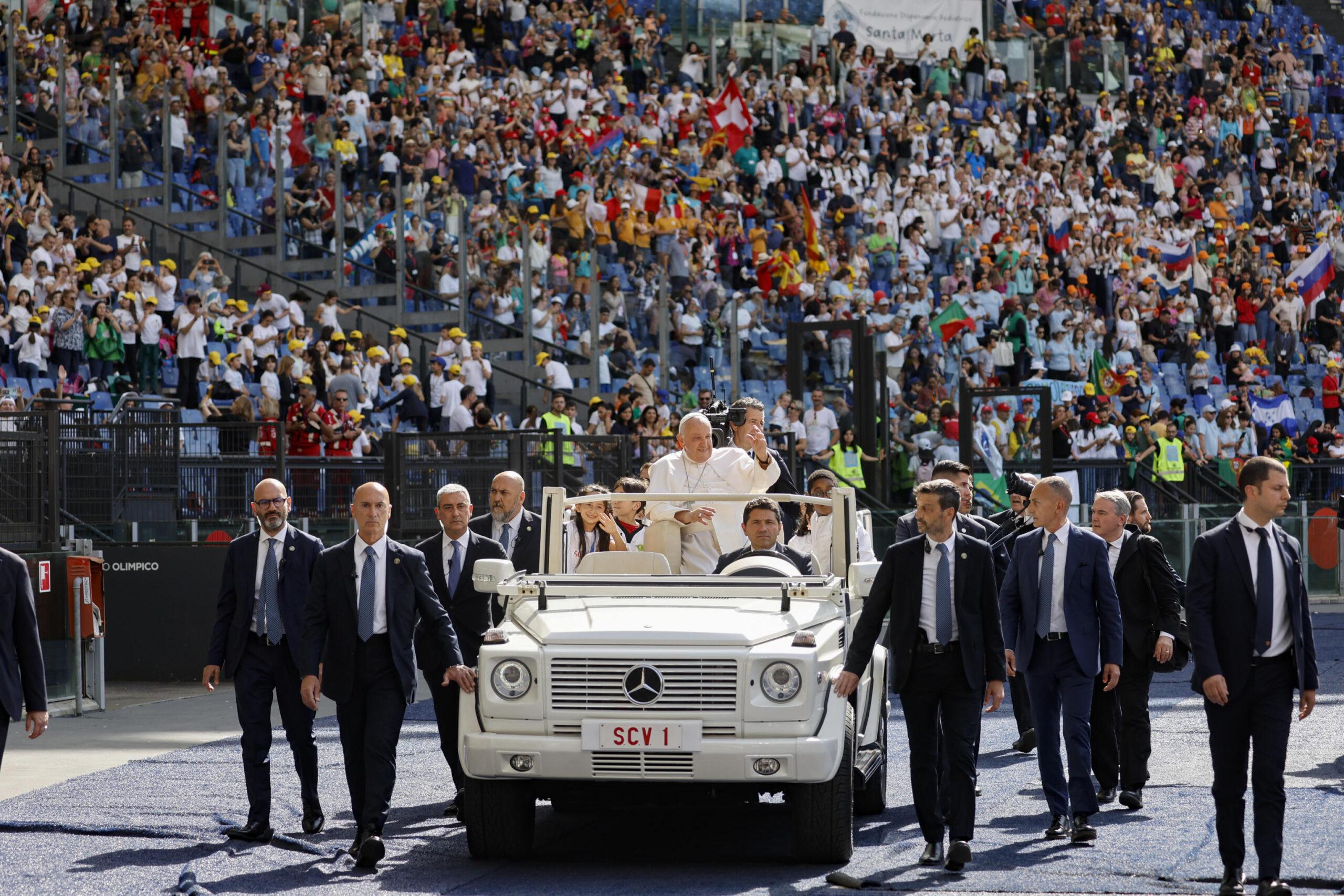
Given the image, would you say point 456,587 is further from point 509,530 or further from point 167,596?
point 167,596

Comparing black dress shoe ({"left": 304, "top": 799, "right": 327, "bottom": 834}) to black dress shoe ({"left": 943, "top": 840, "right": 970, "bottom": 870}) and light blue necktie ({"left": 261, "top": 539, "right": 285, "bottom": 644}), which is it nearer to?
light blue necktie ({"left": 261, "top": 539, "right": 285, "bottom": 644})

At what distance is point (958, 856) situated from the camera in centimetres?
879

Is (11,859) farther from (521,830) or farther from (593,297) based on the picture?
(593,297)

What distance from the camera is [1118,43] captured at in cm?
4119

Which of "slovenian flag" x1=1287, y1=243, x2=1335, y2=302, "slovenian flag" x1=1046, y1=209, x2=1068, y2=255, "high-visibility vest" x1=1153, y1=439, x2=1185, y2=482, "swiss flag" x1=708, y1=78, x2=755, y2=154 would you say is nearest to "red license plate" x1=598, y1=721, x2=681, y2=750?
"high-visibility vest" x1=1153, y1=439, x2=1185, y2=482

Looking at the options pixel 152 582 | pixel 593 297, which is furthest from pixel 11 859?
pixel 593 297

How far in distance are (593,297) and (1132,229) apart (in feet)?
44.3

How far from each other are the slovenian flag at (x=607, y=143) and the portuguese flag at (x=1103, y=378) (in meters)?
8.12

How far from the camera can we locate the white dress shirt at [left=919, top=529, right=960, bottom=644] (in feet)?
29.5

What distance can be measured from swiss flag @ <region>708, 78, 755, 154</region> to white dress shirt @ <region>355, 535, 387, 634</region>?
2411 centimetres

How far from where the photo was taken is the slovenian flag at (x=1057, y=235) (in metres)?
34.4

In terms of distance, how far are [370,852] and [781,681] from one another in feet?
6.55

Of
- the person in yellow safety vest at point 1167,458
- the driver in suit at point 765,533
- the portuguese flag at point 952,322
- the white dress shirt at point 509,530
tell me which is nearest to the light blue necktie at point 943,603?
the driver in suit at point 765,533

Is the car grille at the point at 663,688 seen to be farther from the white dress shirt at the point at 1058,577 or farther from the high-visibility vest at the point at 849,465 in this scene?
the high-visibility vest at the point at 849,465
